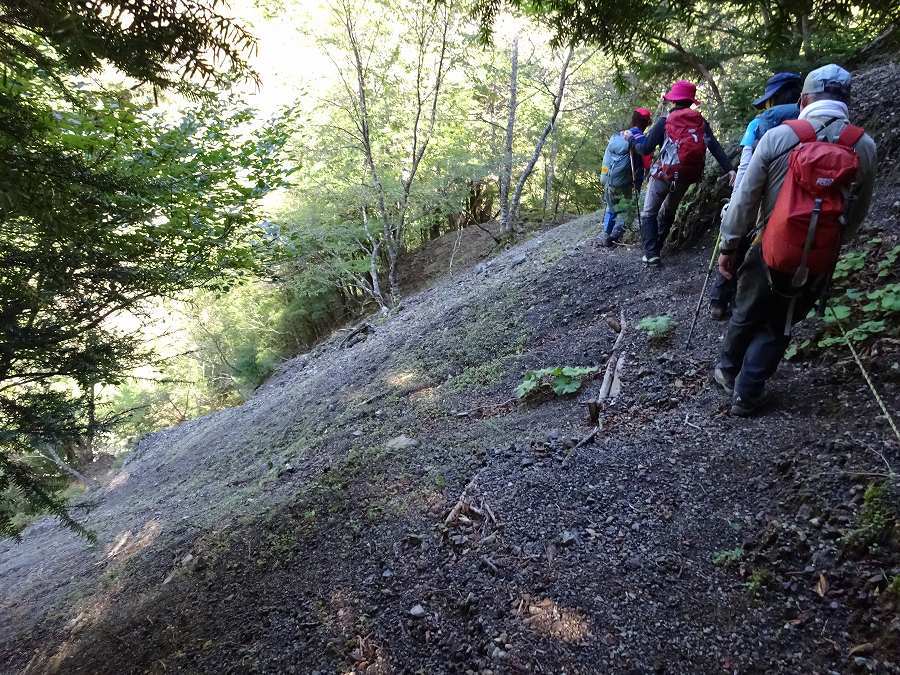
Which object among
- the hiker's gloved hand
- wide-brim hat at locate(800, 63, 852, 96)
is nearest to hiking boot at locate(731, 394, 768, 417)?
the hiker's gloved hand

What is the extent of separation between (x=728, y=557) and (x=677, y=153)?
14.1ft

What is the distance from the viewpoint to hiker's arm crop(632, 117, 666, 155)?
18.0 ft

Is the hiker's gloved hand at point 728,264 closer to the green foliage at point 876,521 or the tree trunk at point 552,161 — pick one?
the green foliage at point 876,521

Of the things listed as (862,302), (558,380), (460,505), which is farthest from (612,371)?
(460,505)

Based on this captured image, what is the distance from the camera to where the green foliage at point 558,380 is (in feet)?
13.9

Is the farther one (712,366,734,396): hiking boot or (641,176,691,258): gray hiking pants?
(641,176,691,258): gray hiking pants

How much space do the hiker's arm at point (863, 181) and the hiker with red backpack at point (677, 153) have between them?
8.63 feet

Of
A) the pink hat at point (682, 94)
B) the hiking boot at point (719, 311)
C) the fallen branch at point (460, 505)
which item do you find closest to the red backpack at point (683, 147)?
the pink hat at point (682, 94)

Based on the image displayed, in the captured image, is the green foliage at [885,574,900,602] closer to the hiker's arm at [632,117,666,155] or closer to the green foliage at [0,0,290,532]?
the green foliage at [0,0,290,532]

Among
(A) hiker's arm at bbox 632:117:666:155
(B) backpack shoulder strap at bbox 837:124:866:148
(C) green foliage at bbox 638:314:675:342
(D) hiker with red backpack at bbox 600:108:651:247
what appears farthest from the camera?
(D) hiker with red backpack at bbox 600:108:651:247

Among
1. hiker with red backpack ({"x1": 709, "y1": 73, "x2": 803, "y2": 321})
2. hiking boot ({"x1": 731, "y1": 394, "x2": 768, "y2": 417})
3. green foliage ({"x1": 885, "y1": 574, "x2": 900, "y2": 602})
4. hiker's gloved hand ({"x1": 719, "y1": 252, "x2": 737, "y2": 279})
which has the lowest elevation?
green foliage ({"x1": 885, "y1": 574, "x2": 900, "y2": 602})

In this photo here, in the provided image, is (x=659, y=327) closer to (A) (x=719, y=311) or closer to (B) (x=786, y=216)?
(A) (x=719, y=311)

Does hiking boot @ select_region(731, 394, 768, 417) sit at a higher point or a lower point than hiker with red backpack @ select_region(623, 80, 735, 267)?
lower

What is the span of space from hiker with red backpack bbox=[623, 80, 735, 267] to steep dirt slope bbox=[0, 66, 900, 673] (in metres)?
0.82
